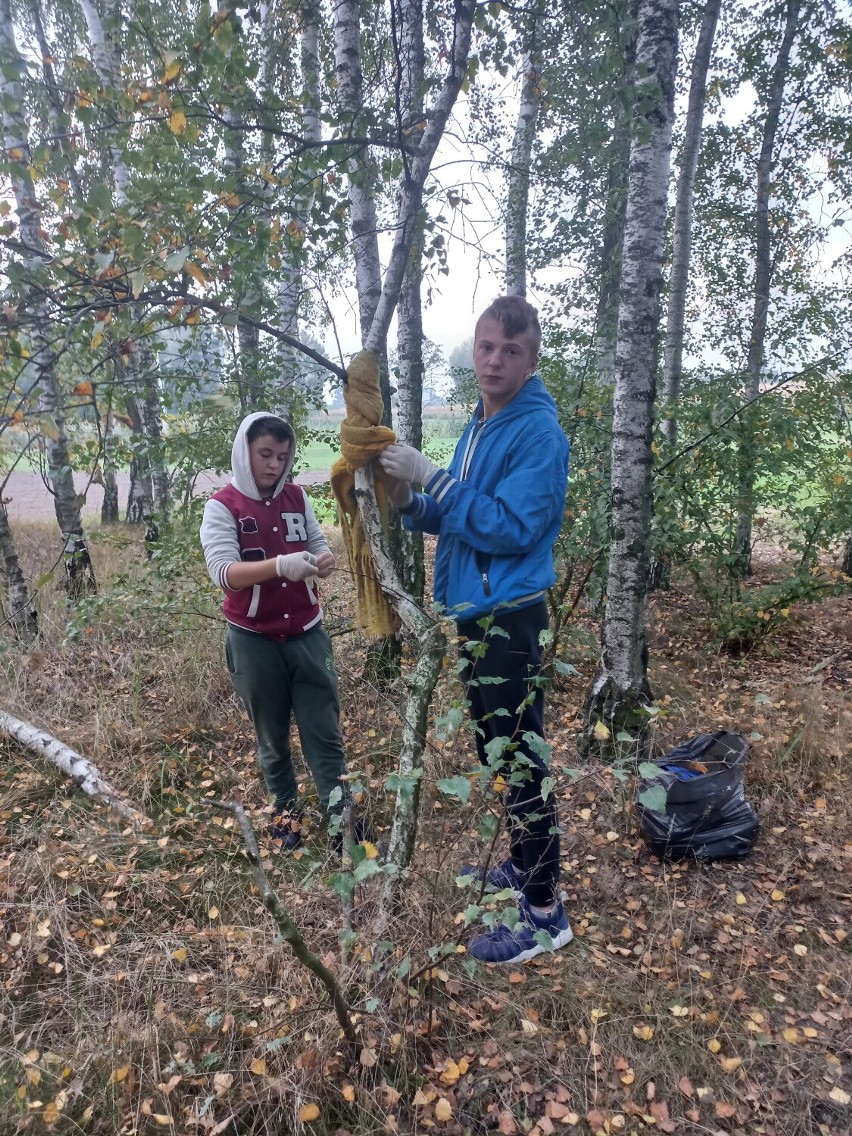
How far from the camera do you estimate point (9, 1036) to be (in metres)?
2.05

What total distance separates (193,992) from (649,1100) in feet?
4.94

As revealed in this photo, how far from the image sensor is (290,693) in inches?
110

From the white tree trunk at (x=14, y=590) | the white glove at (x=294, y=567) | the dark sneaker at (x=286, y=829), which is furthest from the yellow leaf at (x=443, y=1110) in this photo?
the white tree trunk at (x=14, y=590)

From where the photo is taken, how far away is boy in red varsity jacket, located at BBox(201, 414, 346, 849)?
8.39 feet

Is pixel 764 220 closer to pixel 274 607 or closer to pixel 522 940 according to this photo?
pixel 274 607

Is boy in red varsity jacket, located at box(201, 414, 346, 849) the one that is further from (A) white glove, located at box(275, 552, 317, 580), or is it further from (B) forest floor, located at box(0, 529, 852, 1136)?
(B) forest floor, located at box(0, 529, 852, 1136)

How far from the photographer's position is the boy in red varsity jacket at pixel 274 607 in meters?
2.56


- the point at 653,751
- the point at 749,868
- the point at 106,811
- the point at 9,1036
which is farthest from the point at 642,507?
the point at 9,1036

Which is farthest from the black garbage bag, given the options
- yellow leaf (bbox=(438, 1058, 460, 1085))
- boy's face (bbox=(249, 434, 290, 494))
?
boy's face (bbox=(249, 434, 290, 494))

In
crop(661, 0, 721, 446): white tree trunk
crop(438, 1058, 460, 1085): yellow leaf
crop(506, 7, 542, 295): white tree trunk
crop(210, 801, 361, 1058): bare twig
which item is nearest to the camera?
crop(210, 801, 361, 1058): bare twig

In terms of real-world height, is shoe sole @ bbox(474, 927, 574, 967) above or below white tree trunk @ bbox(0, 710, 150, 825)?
below

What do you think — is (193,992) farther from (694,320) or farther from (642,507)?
(694,320)

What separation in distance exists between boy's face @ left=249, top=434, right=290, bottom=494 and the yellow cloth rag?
1.68ft

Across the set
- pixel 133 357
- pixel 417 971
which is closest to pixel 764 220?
pixel 133 357
